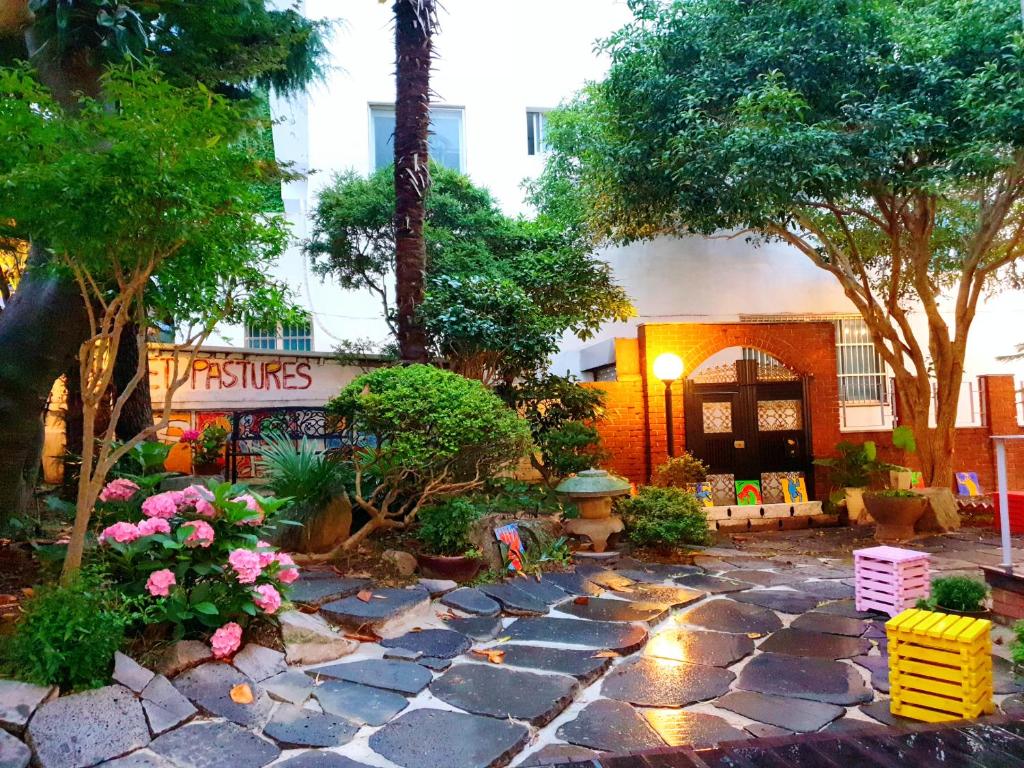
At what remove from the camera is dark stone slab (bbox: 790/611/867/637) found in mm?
5188

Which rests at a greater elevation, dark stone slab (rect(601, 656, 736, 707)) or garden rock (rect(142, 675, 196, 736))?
garden rock (rect(142, 675, 196, 736))

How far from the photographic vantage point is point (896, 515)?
9.12 meters

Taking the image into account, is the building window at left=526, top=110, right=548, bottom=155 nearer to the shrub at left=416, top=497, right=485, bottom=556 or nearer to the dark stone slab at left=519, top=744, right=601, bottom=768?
the shrub at left=416, top=497, right=485, bottom=556

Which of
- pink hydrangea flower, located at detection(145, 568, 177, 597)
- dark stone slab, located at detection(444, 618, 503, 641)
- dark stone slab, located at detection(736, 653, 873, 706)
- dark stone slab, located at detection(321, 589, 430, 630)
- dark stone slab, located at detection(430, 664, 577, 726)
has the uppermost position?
pink hydrangea flower, located at detection(145, 568, 177, 597)

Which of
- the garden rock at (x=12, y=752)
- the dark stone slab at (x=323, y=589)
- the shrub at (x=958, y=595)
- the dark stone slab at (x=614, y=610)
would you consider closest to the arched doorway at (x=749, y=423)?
the dark stone slab at (x=614, y=610)

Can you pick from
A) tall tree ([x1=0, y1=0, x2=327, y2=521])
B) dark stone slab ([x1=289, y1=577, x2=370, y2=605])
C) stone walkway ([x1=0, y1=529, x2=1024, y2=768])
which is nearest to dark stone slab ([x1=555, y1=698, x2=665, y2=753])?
stone walkway ([x1=0, y1=529, x2=1024, y2=768])

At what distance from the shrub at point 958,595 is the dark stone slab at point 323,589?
4.45m

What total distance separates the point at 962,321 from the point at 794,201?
11.3 feet

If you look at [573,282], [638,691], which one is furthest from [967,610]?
[573,282]

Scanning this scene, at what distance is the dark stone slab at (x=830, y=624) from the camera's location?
519 centimetres

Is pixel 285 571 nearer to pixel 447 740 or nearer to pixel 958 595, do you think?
pixel 447 740

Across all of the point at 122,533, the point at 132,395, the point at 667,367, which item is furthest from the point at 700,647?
the point at 132,395

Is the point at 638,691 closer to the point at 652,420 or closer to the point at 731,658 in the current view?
the point at 731,658

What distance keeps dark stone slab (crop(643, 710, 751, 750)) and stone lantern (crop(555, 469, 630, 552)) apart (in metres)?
3.78
